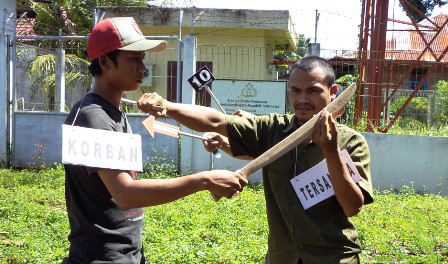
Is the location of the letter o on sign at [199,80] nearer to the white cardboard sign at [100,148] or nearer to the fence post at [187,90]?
the white cardboard sign at [100,148]

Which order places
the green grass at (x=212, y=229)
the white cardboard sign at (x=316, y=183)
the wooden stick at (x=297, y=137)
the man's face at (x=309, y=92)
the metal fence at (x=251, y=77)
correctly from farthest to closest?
the metal fence at (x=251, y=77) → the green grass at (x=212, y=229) → the man's face at (x=309, y=92) → the white cardboard sign at (x=316, y=183) → the wooden stick at (x=297, y=137)

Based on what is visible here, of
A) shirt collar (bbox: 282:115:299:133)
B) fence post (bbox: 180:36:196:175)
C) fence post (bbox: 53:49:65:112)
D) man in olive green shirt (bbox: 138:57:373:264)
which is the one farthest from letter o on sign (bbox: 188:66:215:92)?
fence post (bbox: 53:49:65:112)

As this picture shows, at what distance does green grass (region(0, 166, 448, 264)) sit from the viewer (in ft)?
15.7

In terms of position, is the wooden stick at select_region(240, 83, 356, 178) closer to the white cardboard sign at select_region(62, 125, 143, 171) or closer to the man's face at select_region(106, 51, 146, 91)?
the white cardboard sign at select_region(62, 125, 143, 171)

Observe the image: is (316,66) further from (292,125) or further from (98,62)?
(98,62)

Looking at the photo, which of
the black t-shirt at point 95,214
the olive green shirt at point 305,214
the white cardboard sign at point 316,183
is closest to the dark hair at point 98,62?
the black t-shirt at point 95,214

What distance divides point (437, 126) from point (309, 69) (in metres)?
7.30

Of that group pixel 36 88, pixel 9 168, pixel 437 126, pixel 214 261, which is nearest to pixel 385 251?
pixel 214 261

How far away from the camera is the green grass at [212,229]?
4.79 m

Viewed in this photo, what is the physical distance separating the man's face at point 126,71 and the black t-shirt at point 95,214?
10 centimetres

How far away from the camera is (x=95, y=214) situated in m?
2.32

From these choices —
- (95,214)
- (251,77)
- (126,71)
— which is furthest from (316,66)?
(251,77)

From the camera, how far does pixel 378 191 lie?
29.5 feet

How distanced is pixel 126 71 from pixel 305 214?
3.12 ft
